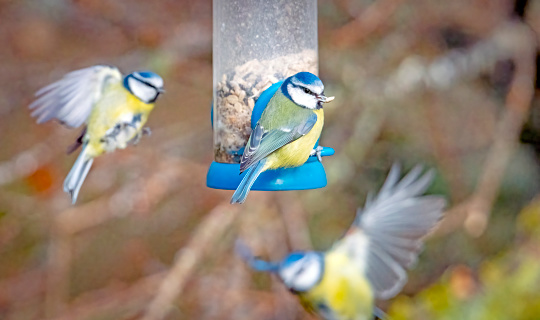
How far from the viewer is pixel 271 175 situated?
2.83m

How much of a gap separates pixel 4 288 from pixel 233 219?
1.89 m

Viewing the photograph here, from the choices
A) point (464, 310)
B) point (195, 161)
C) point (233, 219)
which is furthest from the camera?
point (195, 161)

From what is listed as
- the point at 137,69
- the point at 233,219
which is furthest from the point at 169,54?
the point at 233,219

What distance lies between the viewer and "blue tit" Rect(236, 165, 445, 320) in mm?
3078

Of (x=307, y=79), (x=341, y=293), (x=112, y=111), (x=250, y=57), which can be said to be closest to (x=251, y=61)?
(x=250, y=57)

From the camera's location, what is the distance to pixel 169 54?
5.32m

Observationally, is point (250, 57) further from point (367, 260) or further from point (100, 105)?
point (367, 260)

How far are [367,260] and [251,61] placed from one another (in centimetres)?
102

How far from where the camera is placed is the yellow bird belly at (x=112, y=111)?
3180 mm

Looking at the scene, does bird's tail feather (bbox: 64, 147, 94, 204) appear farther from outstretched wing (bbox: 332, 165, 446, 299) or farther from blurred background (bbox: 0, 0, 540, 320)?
blurred background (bbox: 0, 0, 540, 320)

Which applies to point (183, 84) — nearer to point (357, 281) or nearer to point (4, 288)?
point (4, 288)

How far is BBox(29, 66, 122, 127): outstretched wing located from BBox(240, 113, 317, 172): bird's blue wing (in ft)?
2.81

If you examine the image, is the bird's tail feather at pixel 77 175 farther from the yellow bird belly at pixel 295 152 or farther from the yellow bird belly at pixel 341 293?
the yellow bird belly at pixel 341 293

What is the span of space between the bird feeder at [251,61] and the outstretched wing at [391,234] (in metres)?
0.36
